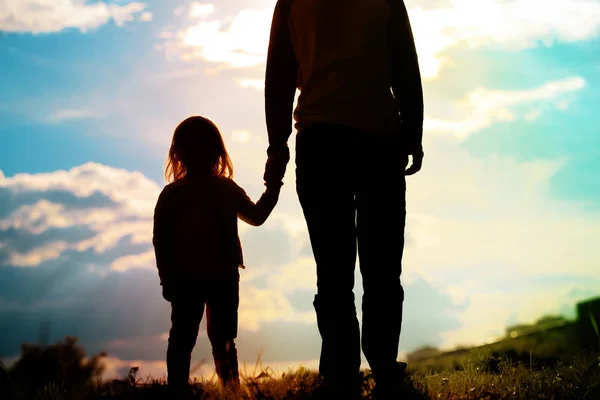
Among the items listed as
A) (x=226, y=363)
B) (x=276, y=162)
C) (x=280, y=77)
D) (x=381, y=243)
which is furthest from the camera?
(x=226, y=363)

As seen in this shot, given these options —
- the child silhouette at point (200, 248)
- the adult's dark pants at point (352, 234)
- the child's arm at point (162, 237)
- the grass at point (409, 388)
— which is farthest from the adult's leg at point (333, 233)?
the child's arm at point (162, 237)

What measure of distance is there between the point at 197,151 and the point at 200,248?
0.73m

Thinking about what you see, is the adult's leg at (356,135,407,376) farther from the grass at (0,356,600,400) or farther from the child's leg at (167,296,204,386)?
the child's leg at (167,296,204,386)

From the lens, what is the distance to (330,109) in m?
3.82

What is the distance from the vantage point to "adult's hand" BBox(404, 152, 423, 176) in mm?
4238

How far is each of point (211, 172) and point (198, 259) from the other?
673 millimetres

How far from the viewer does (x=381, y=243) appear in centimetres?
→ 390

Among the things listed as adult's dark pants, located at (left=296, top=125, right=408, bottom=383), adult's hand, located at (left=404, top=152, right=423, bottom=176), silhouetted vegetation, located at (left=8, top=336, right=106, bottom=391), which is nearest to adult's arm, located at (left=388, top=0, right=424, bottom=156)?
adult's hand, located at (left=404, top=152, right=423, bottom=176)

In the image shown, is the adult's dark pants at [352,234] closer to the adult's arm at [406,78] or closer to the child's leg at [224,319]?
the adult's arm at [406,78]

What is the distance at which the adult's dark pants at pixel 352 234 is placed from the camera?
378 centimetres

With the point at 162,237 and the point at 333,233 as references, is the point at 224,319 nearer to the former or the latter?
the point at 162,237

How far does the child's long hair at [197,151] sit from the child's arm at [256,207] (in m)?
0.23

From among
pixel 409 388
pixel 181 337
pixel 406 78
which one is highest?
pixel 406 78

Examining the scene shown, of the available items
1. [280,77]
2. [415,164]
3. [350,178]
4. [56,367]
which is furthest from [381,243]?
[56,367]
